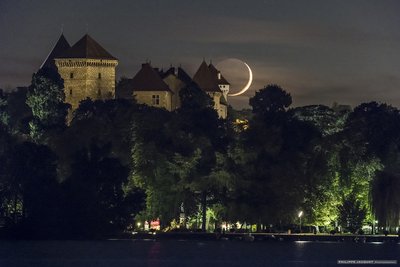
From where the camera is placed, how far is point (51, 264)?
118688mm

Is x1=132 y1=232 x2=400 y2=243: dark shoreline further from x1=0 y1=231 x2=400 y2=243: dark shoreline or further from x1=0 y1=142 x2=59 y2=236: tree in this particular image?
x1=0 y1=142 x2=59 y2=236: tree

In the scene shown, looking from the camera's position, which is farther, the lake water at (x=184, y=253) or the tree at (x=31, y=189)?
the tree at (x=31, y=189)

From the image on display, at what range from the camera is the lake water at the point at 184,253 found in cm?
12038

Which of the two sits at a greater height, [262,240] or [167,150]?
[167,150]

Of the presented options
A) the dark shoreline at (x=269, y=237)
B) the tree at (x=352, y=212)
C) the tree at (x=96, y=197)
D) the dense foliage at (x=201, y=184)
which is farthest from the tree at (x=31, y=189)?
the tree at (x=352, y=212)

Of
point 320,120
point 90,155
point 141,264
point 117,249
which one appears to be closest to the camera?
point 141,264

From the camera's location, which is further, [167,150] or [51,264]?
[167,150]

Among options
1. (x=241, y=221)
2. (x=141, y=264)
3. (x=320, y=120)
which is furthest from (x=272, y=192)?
(x=320, y=120)

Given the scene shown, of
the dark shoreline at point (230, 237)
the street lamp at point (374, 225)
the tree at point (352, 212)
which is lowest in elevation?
the dark shoreline at point (230, 237)

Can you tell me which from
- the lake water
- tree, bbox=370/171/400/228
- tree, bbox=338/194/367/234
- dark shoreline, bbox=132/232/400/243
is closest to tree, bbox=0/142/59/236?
the lake water

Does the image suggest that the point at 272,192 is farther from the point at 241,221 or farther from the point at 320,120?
the point at 320,120

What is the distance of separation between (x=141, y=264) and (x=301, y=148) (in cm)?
3386

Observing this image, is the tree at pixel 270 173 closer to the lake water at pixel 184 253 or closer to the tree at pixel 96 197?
the lake water at pixel 184 253

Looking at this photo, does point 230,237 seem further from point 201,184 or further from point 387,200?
point 387,200
